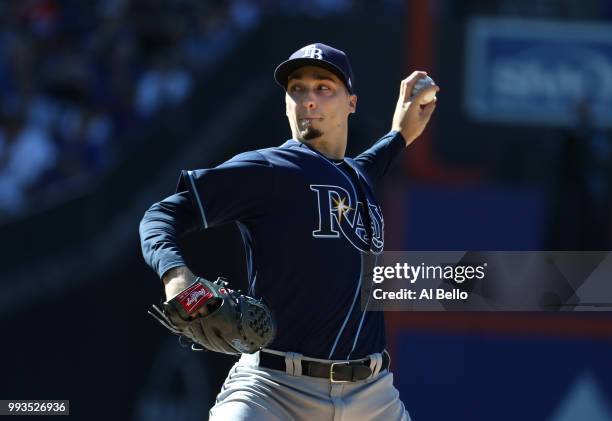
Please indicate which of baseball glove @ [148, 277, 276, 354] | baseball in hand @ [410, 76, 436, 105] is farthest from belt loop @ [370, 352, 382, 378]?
baseball in hand @ [410, 76, 436, 105]

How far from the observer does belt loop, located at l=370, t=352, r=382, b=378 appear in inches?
132

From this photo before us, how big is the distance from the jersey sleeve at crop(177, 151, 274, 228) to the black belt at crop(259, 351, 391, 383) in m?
0.42

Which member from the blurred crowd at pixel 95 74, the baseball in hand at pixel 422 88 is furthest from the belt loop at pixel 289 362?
the blurred crowd at pixel 95 74

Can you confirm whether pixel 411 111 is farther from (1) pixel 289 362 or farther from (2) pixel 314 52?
(1) pixel 289 362

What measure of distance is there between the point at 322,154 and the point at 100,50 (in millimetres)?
5821

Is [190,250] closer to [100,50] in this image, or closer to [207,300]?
[100,50]

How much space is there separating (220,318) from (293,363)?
39 centimetres

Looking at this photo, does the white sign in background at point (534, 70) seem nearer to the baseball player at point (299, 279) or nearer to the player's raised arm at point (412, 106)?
the player's raised arm at point (412, 106)

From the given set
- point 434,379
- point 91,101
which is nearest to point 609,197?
point 434,379

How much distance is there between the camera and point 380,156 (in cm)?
397

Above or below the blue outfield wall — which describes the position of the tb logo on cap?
above

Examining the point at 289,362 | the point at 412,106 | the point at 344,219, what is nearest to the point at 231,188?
the point at 344,219

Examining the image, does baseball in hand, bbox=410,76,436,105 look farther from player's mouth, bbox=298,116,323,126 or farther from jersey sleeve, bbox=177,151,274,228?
jersey sleeve, bbox=177,151,274,228

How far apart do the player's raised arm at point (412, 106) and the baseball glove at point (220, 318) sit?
1.32 metres
